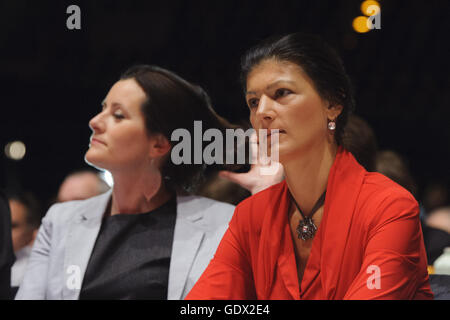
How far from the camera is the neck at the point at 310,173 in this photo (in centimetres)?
129

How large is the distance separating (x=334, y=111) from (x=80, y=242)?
1.02 meters

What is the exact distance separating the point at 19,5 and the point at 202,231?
3.93ft

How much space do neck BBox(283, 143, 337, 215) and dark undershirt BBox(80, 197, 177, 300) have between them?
65 cm

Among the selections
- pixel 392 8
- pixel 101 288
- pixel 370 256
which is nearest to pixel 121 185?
pixel 101 288

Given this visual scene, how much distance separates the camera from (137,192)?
183cm

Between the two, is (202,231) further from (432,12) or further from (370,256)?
(432,12)

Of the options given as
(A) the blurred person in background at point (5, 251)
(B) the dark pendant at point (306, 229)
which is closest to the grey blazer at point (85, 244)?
(A) the blurred person in background at point (5, 251)

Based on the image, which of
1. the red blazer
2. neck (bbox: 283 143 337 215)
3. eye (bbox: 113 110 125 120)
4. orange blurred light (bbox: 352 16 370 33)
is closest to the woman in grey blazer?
eye (bbox: 113 110 125 120)

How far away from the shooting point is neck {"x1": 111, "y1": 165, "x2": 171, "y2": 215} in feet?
5.89

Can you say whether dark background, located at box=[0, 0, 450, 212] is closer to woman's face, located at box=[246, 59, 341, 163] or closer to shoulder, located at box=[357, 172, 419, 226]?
woman's face, located at box=[246, 59, 341, 163]

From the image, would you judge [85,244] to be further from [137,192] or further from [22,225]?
[22,225]

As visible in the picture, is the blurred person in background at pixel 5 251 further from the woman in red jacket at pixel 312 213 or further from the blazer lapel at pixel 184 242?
the woman in red jacket at pixel 312 213

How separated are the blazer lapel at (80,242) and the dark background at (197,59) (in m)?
0.18

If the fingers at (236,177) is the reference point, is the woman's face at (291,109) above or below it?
above
